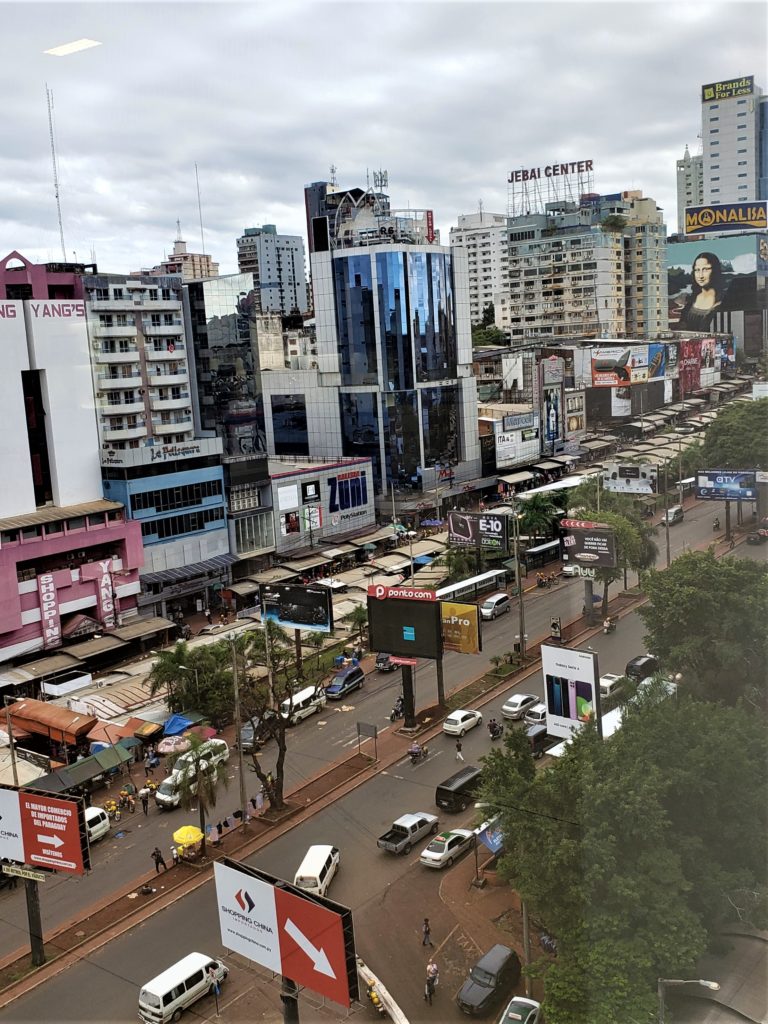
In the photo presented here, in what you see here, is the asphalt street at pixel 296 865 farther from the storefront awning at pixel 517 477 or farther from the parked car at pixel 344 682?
the storefront awning at pixel 517 477

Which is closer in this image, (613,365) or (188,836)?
(188,836)

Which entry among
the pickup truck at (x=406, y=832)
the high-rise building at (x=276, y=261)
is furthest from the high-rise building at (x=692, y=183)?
the high-rise building at (x=276, y=261)

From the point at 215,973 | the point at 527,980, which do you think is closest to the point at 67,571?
the point at 215,973

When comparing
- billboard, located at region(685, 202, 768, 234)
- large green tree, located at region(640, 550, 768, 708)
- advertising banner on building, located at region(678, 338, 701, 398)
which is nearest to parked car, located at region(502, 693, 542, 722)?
large green tree, located at region(640, 550, 768, 708)

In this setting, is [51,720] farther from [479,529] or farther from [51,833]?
[479,529]

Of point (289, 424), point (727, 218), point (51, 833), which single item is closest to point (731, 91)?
point (51, 833)

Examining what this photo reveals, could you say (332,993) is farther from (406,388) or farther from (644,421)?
(644,421)
